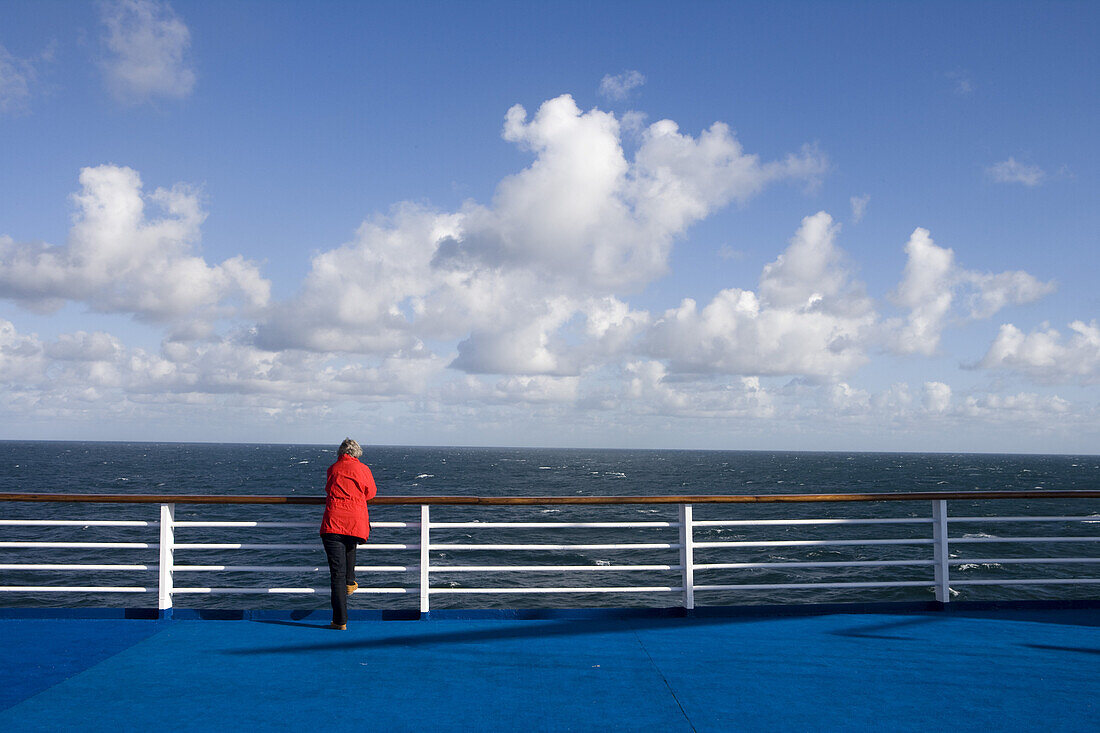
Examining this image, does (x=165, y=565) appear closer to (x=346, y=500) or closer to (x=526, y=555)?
(x=346, y=500)

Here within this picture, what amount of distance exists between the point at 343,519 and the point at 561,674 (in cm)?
185

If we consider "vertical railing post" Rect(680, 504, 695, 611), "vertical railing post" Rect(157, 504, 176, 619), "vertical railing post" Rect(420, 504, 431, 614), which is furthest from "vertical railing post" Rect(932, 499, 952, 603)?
"vertical railing post" Rect(157, 504, 176, 619)

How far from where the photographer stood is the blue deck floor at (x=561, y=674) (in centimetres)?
360

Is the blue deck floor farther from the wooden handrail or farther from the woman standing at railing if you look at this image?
the wooden handrail

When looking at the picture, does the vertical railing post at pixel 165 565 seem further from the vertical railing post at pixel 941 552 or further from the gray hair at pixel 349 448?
the vertical railing post at pixel 941 552

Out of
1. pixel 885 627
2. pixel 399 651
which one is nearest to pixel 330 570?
pixel 399 651

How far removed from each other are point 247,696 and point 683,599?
3.22m

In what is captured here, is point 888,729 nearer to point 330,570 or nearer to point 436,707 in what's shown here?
point 436,707

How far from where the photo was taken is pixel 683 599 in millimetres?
5902

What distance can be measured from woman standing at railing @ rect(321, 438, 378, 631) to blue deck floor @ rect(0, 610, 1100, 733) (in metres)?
0.28

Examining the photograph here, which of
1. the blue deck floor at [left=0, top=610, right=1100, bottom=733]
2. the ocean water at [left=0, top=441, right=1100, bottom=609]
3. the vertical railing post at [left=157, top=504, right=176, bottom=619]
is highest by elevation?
the vertical railing post at [left=157, top=504, right=176, bottom=619]

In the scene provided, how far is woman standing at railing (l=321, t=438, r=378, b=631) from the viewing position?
5.21m

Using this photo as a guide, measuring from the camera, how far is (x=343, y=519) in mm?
5230

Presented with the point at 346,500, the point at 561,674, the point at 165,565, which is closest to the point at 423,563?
the point at 346,500
